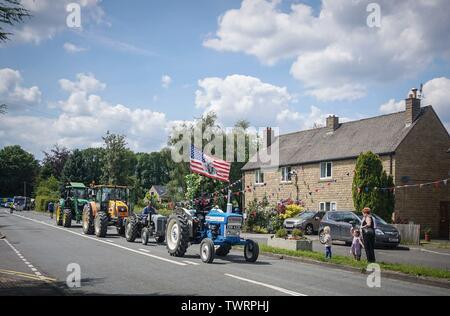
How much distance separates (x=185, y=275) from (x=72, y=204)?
22636 millimetres

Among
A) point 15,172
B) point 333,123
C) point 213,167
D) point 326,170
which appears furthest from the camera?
point 15,172

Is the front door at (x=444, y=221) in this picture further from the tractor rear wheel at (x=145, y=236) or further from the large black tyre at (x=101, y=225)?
the large black tyre at (x=101, y=225)

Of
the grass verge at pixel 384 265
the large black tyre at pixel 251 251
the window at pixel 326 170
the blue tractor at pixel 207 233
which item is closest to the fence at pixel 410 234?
the grass verge at pixel 384 265

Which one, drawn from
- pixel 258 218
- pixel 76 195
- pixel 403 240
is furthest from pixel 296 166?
pixel 76 195

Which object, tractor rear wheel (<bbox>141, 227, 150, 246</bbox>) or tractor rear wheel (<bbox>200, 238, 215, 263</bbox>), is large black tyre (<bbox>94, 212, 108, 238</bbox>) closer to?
tractor rear wheel (<bbox>141, 227, 150, 246</bbox>)

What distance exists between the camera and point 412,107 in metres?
32.4

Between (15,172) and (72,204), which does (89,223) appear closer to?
(72,204)

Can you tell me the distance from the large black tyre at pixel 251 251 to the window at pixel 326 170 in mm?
21977

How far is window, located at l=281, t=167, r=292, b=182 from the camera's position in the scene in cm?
4012

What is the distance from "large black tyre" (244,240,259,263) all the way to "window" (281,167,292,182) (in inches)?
1006

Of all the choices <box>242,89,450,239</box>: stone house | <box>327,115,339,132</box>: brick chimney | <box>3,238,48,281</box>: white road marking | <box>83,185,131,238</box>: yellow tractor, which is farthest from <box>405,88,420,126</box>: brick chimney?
<box>3,238,48,281</box>: white road marking

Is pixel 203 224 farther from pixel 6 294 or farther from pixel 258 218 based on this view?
pixel 258 218

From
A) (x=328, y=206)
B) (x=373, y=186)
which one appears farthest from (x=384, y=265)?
(x=328, y=206)

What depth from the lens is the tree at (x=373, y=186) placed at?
96.2ft
